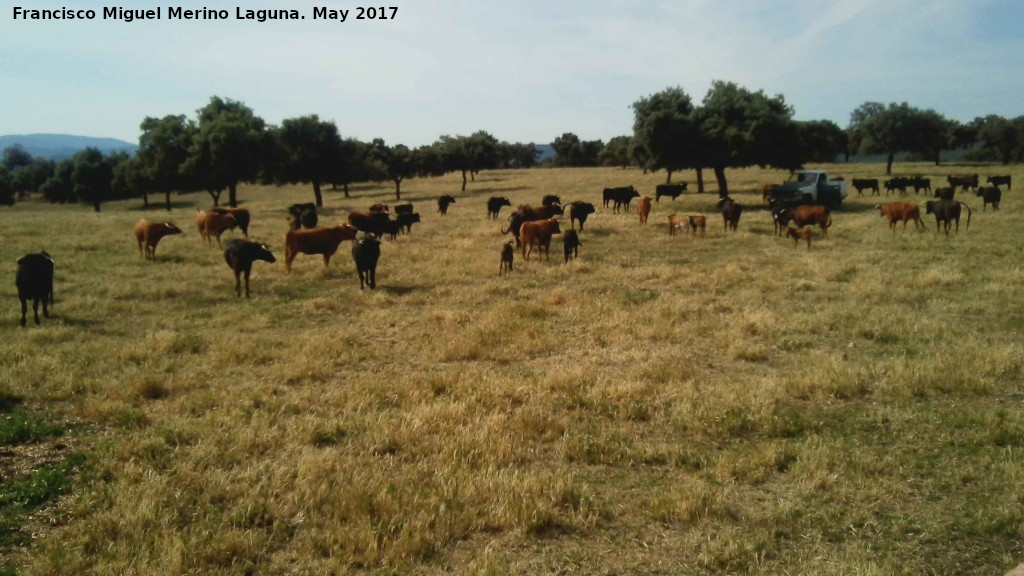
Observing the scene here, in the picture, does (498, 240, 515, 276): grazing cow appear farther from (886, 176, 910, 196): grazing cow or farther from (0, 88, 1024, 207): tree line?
(886, 176, 910, 196): grazing cow

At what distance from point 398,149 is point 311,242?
1741 inches

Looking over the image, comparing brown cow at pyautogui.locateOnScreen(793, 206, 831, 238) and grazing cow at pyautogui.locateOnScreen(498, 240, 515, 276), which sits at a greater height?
brown cow at pyautogui.locateOnScreen(793, 206, 831, 238)

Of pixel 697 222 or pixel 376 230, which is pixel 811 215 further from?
pixel 376 230

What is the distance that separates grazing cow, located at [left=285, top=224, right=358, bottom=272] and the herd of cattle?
0.09 feet

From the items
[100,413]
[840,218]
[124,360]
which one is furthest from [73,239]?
[840,218]

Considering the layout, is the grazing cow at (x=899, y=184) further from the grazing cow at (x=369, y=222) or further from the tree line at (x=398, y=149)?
the grazing cow at (x=369, y=222)

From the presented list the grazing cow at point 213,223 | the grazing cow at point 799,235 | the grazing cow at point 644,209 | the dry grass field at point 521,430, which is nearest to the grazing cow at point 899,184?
the grazing cow at point 644,209

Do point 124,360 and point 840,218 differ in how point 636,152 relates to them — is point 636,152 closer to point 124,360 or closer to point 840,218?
point 840,218

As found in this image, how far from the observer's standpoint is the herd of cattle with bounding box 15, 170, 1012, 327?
14.2 m

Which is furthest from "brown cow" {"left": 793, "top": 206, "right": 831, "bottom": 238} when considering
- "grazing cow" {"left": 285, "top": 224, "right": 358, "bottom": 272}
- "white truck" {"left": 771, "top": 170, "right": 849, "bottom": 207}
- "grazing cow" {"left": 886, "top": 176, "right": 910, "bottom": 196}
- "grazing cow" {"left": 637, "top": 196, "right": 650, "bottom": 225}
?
"grazing cow" {"left": 886, "top": 176, "right": 910, "bottom": 196}

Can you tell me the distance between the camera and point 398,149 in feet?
196

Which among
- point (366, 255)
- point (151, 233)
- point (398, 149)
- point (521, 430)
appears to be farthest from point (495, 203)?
point (398, 149)

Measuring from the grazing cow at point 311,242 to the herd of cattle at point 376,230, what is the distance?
0.03 metres

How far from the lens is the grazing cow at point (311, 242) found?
17266 mm
